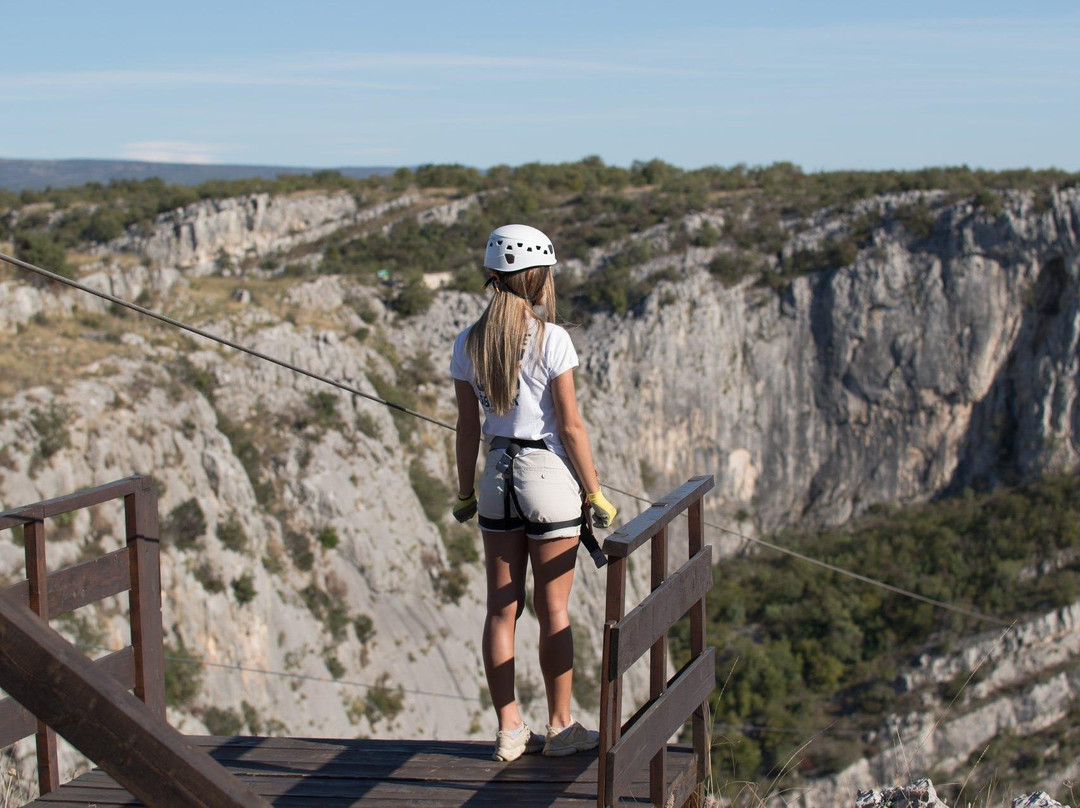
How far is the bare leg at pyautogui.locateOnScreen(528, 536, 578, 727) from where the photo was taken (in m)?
3.73

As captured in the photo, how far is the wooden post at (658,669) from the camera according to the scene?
3.42m

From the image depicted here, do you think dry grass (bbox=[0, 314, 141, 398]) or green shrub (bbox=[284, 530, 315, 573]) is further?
green shrub (bbox=[284, 530, 315, 573])

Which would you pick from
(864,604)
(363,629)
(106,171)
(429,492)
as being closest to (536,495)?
(363,629)

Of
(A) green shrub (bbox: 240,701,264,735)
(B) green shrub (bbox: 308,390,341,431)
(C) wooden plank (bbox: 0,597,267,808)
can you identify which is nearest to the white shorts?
(C) wooden plank (bbox: 0,597,267,808)

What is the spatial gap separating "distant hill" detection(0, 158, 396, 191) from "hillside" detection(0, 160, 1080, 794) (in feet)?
46.6

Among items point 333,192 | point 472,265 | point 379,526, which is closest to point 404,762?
point 379,526

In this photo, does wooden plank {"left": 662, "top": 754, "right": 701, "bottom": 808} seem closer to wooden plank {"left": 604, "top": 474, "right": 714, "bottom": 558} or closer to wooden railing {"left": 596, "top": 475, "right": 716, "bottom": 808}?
wooden railing {"left": 596, "top": 475, "right": 716, "bottom": 808}

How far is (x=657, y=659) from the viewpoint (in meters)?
3.44

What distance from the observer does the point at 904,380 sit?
104ft

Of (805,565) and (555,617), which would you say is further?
(805,565)

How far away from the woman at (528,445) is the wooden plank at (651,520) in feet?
1.00

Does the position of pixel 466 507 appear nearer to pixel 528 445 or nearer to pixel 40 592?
pixel 528 445

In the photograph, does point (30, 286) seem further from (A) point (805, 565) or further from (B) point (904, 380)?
(B) point (904, 380)

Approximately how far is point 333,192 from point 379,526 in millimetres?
19480
